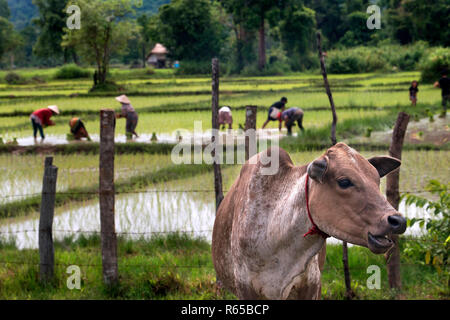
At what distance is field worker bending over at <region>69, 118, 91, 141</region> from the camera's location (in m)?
10.3

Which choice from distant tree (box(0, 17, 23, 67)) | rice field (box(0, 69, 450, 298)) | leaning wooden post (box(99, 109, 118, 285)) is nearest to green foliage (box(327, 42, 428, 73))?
rice field (box(0, 69, 450, 298))

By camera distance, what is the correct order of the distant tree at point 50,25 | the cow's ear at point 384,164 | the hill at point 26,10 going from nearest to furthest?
the cow's ear at point 384,164
the distant tree at point 50,25
the hill at point 26,10

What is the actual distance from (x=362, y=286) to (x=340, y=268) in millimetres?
523

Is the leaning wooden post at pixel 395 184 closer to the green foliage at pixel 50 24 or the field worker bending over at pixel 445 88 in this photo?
the field worker bending over at pixel 445 88

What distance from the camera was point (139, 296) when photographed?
4.32 m

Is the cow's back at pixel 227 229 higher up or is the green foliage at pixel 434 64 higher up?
the green foliage at pixel 434 64

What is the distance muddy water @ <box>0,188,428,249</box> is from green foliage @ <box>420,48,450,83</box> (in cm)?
1118

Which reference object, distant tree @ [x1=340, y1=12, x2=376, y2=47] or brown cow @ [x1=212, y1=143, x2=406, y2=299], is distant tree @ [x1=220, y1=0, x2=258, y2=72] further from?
brown cow @ [x1=212, y1=143, x2=406, y2=299]

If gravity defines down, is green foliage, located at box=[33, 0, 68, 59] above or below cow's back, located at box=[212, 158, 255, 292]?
above

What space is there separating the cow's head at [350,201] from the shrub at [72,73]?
1914 centimetres

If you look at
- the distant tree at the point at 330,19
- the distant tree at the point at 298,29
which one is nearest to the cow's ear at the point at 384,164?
the distant tree at the point at 298,29

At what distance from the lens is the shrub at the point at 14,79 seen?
18.5 metres

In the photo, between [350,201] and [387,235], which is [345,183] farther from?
[387,235]

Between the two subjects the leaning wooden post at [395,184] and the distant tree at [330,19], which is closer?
the leaning wooden post at [395,184]
